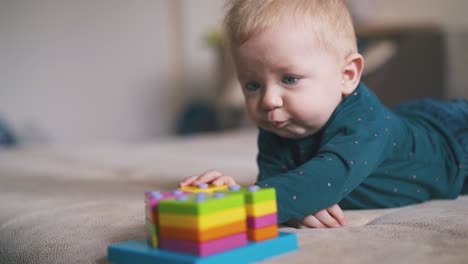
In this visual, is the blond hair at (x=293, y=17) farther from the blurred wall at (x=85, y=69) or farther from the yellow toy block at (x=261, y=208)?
the blurred wall at (x=85, y=69)

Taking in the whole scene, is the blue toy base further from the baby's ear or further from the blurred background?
the blurred background

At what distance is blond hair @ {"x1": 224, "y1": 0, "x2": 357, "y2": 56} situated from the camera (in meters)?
1.06

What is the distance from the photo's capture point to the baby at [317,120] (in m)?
0.99

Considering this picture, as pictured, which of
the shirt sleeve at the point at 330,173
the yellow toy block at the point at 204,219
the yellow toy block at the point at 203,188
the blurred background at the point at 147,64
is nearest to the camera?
the yellow toy block at the point at 204,219

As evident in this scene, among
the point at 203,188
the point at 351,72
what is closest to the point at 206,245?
the point at 203,188

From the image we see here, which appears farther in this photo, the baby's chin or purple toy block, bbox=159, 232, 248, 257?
the baby's chin

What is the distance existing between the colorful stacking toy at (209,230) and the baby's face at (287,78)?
0.31 metres

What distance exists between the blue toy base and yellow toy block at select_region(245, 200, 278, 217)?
4cm

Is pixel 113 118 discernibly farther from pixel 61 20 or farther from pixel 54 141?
pixel 61 20

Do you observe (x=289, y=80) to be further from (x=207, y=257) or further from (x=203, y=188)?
(x=207, y=257)

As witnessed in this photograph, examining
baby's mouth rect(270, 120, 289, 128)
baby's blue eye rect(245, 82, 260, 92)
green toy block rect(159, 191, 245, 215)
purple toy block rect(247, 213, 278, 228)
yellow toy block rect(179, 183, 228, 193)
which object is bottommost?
purple toy block rect(247, 213, 278, 228)

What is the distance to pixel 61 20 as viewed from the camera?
3.85 m

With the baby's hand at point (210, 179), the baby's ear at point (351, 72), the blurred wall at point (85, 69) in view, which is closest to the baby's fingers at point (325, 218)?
the baby's hand at point (210, 179)

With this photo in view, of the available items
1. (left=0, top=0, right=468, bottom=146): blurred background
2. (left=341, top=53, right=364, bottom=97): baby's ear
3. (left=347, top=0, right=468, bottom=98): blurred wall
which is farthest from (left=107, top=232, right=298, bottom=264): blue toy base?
(left=347, top=0, right=468, bottom=98): blurred wall
